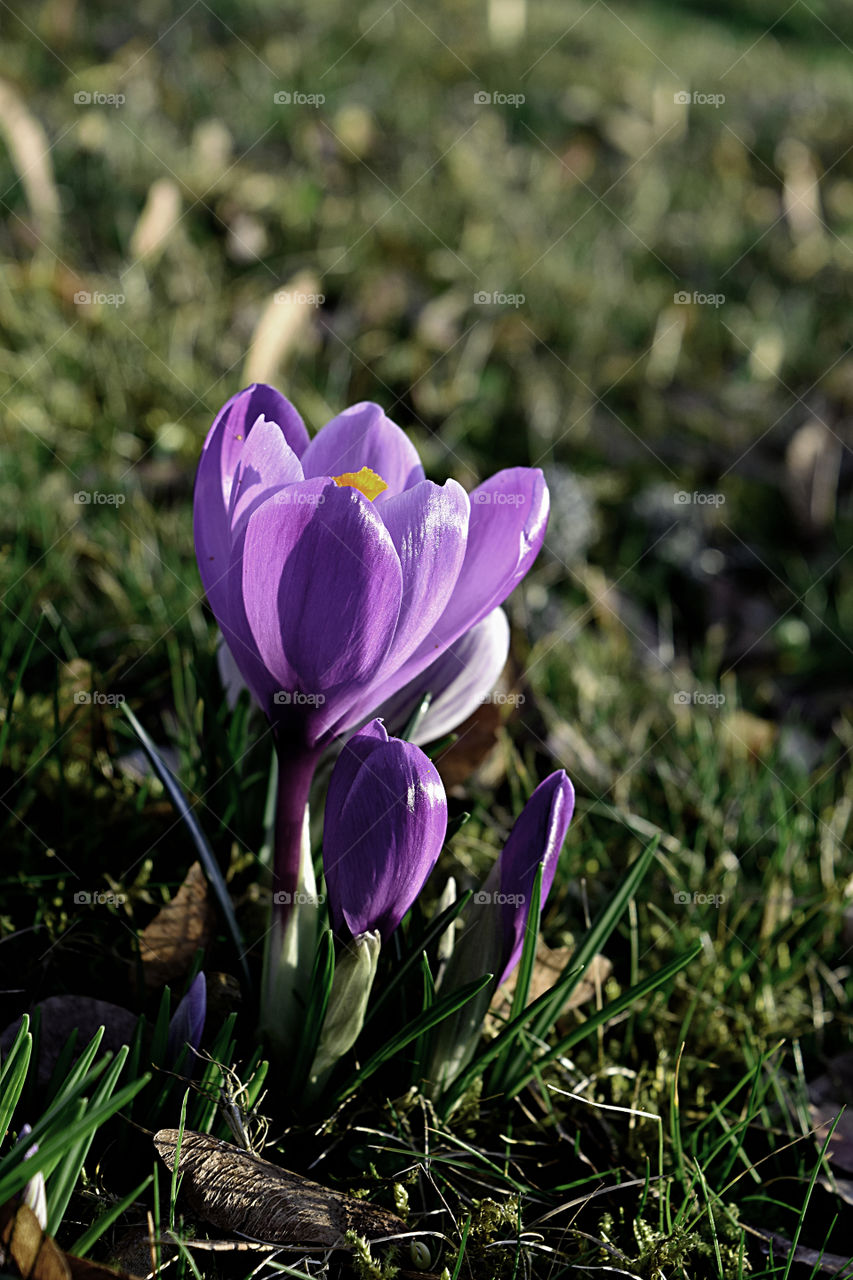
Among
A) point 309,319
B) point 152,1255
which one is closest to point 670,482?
point 309,319

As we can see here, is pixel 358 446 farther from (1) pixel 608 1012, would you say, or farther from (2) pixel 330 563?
(1) pixel 608 1012

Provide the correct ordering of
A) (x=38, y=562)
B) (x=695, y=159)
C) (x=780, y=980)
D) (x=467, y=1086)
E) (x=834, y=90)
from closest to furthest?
1. (x=467, y=1086)
2. (x=780, y=980)
3. (x=38, y=562)
4. (x=695, y=159)
5. (x=834, y=90)

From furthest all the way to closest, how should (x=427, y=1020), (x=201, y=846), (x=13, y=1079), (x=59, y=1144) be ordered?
(x=201, y=846), (x=427, y=1020), (x=13, y=1079), (x=59, y=1144)

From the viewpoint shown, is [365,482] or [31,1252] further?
[365,482]

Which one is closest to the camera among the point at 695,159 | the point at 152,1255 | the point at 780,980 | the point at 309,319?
the point at 152,1255

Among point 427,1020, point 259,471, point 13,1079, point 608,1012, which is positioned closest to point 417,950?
point 427,1020

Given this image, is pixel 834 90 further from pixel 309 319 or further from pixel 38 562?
pixel 38 562

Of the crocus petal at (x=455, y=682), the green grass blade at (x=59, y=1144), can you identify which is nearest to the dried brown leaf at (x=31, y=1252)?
the green grass blade at (x=59, y=1144)
